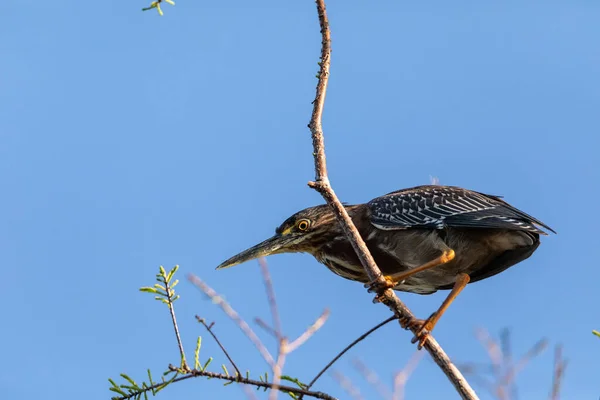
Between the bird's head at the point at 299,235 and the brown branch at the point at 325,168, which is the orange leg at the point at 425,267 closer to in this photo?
the bird's head at the point at 299,235

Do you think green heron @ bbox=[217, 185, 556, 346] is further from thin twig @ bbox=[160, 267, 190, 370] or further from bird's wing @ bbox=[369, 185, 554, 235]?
thin twig @ bbox=[160, 267, 190, 370]

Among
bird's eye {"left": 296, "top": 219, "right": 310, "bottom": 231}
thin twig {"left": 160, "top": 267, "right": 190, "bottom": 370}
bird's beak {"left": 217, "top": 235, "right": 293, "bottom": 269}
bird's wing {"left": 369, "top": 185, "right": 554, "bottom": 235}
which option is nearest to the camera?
thin twig {"left": 160, "top": 267, "right": 190, "bottom": 370}

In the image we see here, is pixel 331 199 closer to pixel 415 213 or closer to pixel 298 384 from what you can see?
pixel 298 384

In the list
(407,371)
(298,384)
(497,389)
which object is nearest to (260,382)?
(298,384)

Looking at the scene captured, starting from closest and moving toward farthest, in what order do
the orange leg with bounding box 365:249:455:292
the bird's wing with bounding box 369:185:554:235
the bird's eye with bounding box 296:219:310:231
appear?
the orange leg with bounding box 365:249:455:292
the bird's wing with bounding box 369:185:554:235
the bird's eye with bounding box 296:219:310:231

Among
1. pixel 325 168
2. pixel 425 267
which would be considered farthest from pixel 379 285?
pixel 425 267

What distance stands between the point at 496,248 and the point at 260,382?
131 inches

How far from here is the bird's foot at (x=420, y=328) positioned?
5002 mm

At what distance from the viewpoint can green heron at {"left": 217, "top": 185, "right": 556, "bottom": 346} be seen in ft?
21.5

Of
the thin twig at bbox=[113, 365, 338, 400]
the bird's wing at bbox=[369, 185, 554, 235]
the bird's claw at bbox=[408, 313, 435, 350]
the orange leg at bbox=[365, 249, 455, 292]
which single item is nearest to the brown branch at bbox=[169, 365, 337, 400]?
the thin twig at bbox=[113, 365, 338, 400]

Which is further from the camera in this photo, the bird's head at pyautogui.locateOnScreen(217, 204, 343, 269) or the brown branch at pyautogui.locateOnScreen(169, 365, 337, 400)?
the bird's head at pyautogui.locateOnScreen(217, 204, 343, 269)

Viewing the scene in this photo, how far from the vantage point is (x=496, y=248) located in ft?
21.9

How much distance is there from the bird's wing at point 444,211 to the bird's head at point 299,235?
0.45 m

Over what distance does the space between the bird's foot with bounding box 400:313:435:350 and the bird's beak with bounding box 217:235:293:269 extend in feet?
7.07
